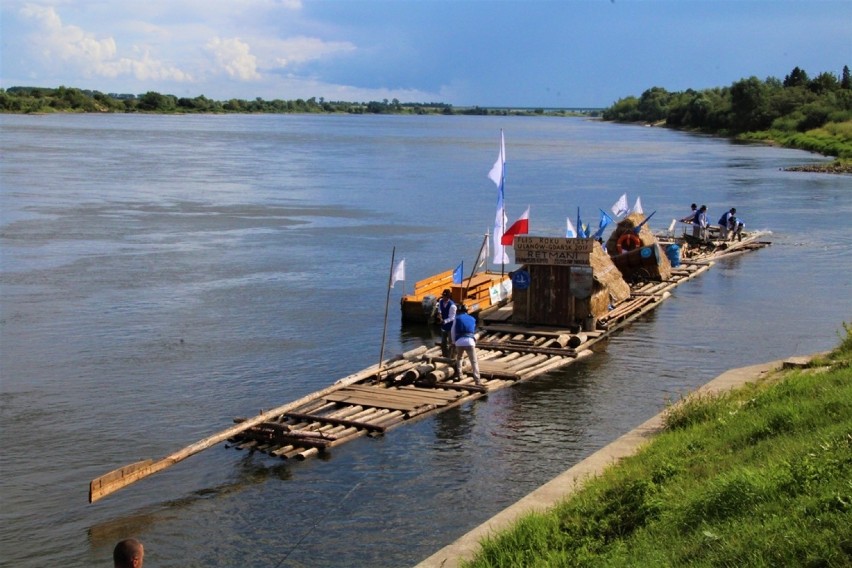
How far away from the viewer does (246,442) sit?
57.0 ft

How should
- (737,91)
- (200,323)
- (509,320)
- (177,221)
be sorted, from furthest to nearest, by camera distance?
(737,91)
(177,221)
(200,323)
(509,320)

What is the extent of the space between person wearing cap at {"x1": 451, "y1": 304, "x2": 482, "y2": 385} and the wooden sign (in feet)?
15.0

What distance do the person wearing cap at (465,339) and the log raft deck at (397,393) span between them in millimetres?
242

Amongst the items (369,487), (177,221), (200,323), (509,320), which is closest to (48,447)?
(369,487)

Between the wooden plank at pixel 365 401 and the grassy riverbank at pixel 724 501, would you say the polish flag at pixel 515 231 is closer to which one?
the wooden plank at pixel 365 401

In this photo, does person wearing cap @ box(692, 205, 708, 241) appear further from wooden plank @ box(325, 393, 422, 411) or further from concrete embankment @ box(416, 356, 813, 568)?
wooden plank @ box(325, 393, 422, 411)

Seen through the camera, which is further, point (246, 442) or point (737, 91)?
point (737, 91)

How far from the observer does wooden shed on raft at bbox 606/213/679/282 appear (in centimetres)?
3281

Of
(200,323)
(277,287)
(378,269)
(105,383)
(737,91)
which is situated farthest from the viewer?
(737,91)

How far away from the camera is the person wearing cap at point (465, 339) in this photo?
20.1 m

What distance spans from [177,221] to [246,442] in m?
31.9

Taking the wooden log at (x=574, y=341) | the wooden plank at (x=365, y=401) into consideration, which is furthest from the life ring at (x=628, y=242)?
the wooden plank at (x=365, y=401)

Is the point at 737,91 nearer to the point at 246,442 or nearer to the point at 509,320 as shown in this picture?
the point at 509,320

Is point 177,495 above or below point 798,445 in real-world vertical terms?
below
